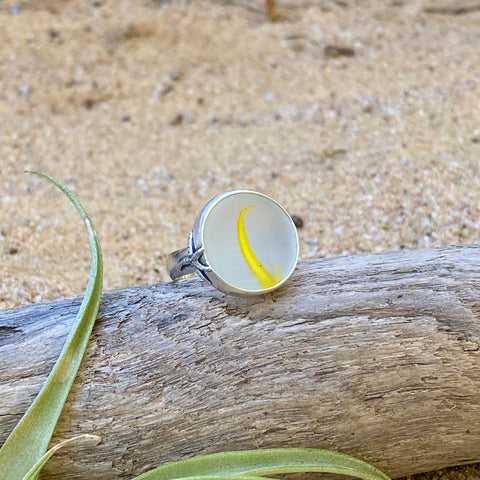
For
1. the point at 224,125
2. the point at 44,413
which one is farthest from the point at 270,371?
the point at 224,125

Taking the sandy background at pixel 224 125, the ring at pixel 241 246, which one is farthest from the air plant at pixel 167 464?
the sandy background at pixel 224 125

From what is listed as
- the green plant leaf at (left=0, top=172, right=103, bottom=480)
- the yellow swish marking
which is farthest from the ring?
the green plant leaf at (left=0, top=172, right=103, bottom=480)

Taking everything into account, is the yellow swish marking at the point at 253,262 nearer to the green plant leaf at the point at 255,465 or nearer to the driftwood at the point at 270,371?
the driftwood at the point at 270,371

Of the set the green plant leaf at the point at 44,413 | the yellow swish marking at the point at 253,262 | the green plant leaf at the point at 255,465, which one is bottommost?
the green plant leaf at the point at 255,465

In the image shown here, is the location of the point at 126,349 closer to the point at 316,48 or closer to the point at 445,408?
the point at 445,408

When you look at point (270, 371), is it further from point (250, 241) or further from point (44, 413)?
point (44, 413)

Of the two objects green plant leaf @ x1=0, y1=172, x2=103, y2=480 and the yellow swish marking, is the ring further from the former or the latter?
green plant leaf @ x1=0, y1=172, x2=103, y2=480
